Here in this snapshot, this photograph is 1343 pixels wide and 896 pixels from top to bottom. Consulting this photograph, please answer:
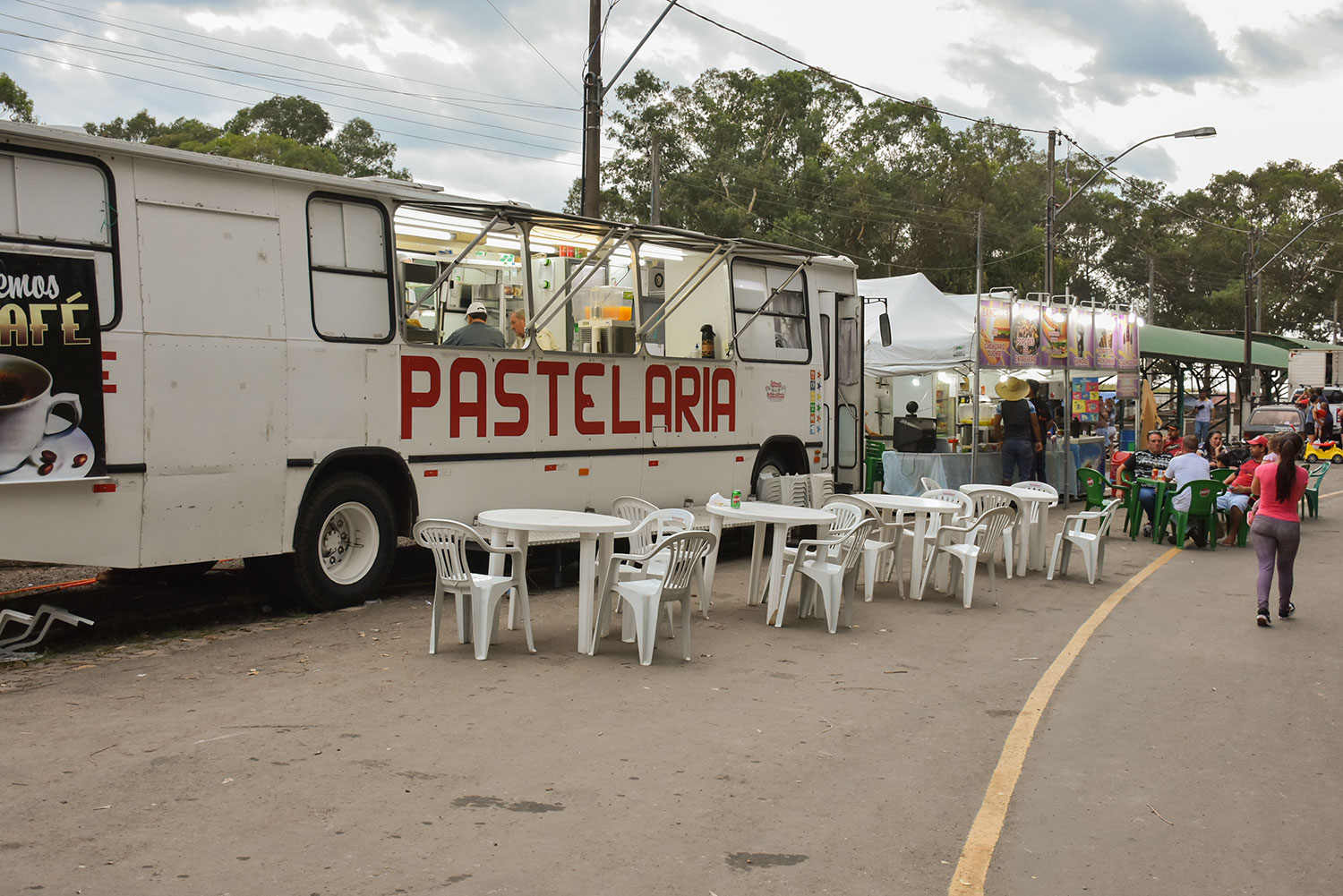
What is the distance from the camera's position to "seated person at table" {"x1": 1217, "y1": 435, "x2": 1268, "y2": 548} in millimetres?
15961

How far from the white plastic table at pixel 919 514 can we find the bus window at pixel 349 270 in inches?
189

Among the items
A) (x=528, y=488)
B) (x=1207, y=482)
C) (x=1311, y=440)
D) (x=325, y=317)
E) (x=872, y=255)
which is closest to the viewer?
(x=325, y=317)

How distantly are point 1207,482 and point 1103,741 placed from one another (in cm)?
996

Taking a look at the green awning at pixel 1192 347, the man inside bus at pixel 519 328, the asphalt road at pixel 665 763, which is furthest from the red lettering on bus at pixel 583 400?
the green awning at pixel 1192 347

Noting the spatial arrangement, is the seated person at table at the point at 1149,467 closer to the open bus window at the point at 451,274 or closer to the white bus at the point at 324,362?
the white bus at the point at 324,362

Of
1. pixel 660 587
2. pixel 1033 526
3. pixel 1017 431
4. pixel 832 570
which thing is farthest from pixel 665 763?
pixel 1017 431

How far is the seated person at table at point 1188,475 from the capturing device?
613 inches

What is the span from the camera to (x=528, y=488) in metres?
11.4

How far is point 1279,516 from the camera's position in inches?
400

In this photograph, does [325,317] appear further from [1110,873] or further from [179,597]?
[1110,873]

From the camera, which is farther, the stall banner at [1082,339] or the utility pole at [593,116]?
the stall banner at [1082,339]

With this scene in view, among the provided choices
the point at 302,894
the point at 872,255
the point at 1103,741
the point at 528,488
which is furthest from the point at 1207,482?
the point at 872,255

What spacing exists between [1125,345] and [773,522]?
14.9 m

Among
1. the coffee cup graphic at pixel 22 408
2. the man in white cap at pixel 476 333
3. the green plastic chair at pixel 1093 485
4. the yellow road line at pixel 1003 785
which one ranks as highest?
the man in white cap at pixel 476 333
